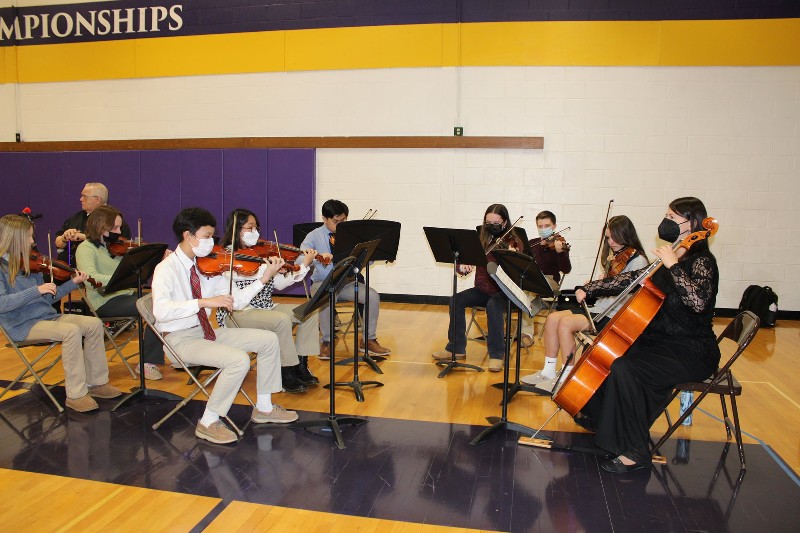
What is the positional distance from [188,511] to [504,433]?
1.90 metres

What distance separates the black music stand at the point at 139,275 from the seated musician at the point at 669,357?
2.88m

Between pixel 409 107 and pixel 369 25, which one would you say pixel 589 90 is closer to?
pixel 409 107

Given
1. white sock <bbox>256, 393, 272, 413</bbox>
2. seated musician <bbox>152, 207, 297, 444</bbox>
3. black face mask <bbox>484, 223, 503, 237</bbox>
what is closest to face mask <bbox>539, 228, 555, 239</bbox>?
black face mask <bbox>484, 223, 503, 237</bbox>

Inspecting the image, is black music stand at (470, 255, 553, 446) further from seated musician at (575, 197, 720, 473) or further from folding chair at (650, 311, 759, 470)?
folding chair at (650, 311, 759, 470)

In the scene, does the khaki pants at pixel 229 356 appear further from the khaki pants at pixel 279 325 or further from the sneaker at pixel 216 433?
the khaki pants at pixel 279 325

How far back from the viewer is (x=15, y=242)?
412cm

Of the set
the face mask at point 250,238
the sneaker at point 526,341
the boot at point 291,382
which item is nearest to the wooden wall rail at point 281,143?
the sneaker at point 526,341

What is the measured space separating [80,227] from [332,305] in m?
3.73

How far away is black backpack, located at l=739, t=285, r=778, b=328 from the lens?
714 cm

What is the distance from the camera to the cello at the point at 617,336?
3.39 metres

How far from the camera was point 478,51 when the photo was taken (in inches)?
305

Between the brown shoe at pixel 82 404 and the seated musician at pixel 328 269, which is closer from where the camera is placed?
the brown shoe at pixel 82 404

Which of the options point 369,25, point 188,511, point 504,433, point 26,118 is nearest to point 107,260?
point 188,511

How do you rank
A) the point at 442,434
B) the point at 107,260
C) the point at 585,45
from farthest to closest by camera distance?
the point at 585,45, the point at 107,260, the point at 442,434
